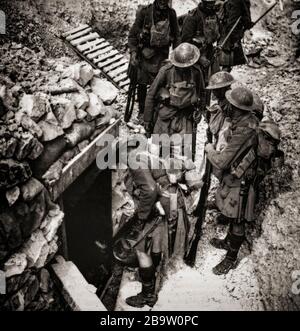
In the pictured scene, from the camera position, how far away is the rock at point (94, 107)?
4.71 meters

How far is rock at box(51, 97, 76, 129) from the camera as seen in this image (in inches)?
171

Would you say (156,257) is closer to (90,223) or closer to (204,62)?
(90,223)

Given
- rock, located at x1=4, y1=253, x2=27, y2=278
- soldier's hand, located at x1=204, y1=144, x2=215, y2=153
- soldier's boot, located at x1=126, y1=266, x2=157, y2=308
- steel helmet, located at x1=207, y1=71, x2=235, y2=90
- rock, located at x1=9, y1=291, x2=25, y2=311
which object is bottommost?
soldier's boot, located at x1=126, y1=266, x2=157, y2=308

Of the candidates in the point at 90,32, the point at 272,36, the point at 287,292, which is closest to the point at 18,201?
the point at 287,292

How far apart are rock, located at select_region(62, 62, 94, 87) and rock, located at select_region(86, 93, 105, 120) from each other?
0.24m

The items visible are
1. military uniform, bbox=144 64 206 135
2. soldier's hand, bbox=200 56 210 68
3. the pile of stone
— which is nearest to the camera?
the pile of stone

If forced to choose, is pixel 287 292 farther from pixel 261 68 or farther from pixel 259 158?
pixel 261 68

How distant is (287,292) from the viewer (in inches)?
176

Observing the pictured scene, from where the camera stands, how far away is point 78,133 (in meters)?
4.48

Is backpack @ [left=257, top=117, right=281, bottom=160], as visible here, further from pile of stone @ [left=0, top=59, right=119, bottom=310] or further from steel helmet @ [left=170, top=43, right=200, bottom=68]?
pile of stone @ [left=0, top=59, right=119, bottom=310]

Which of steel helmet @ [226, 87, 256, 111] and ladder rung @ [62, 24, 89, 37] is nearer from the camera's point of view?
steel helmet @ [226, 87, 256, 111]

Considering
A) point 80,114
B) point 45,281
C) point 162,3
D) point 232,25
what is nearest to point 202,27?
point 232,25

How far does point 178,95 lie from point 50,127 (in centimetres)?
217

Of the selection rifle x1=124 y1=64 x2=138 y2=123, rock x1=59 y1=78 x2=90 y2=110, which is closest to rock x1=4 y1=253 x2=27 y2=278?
rock x1=59 y1=78 x2=90 y2=110
